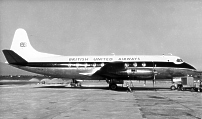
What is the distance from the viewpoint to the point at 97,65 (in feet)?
84.0

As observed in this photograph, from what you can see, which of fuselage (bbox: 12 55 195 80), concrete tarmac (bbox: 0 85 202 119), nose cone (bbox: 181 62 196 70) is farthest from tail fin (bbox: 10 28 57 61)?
nose cone (bbox: 181 62 196 70)

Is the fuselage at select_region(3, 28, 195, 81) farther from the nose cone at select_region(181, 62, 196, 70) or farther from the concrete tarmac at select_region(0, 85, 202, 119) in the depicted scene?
the concrete tarmac at select_region(0, 85, 202, 119)

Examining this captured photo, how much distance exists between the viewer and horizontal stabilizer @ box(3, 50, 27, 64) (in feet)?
85.4

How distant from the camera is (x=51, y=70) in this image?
26281 millimetres

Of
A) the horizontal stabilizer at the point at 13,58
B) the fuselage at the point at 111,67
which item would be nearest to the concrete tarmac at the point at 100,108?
the fuselage at the point at 111,67

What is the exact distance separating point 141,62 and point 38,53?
549 inches

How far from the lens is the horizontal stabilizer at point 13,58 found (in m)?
26.0

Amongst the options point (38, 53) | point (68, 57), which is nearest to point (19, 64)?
point (38, 53)

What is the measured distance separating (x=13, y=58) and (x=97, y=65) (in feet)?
35.7

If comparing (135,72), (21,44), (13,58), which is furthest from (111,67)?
(21,44)

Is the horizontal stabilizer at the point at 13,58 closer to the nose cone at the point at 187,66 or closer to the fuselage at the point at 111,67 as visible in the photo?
the fuselage at the point at 111,67

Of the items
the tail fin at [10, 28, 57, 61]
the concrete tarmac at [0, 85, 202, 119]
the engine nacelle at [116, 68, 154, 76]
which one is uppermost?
the tail fin at [10, 28, 57, 61]

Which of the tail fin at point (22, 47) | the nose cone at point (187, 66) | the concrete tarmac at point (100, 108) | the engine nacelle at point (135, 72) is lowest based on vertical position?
the concrete tarmac at point (100, 108)

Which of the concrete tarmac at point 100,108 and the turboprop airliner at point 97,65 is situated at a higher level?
the turboprop airliner at point 97,65
